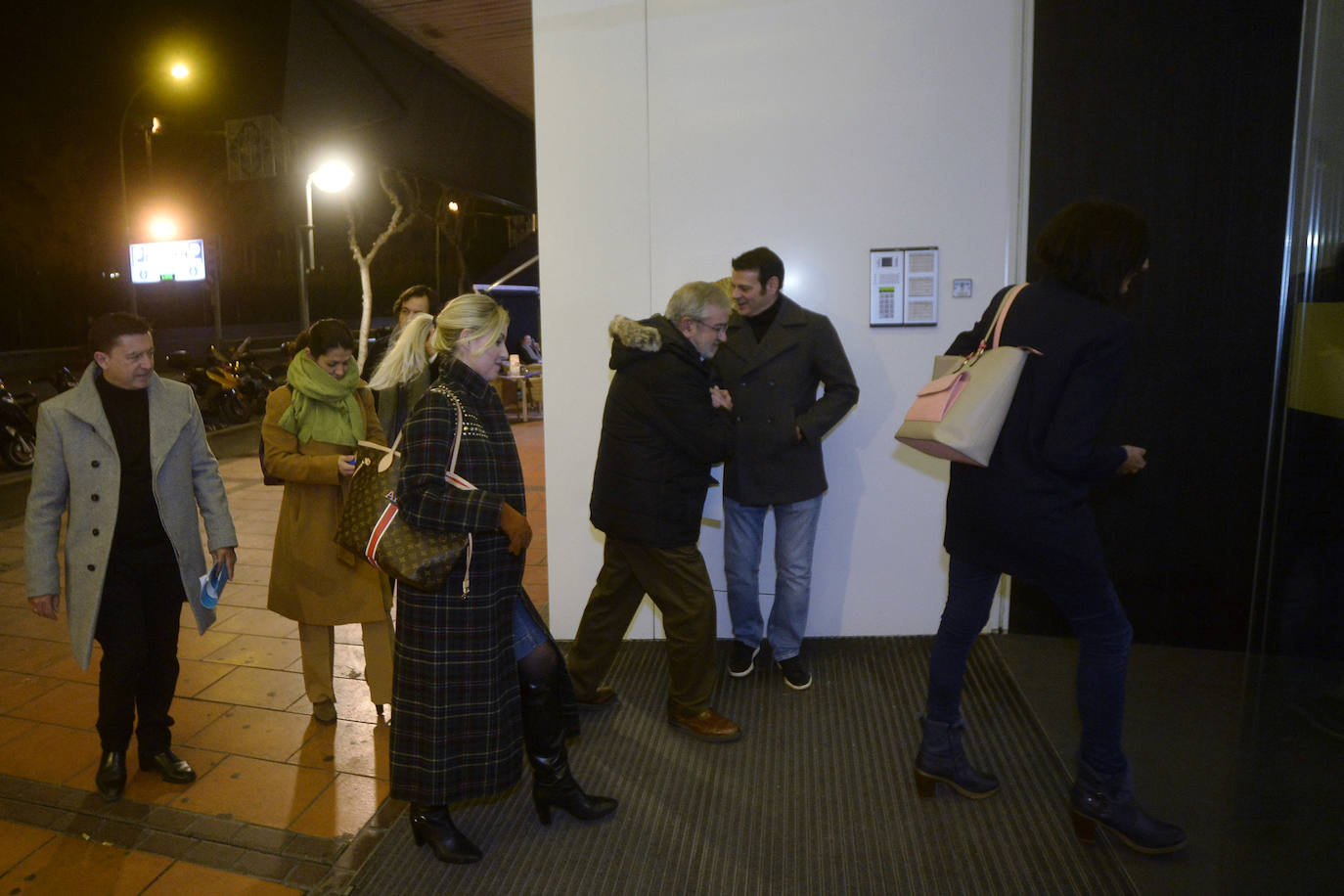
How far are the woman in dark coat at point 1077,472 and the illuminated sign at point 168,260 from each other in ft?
65.6

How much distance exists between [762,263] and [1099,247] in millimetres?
1457

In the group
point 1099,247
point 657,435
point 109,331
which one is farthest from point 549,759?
point 1099,247

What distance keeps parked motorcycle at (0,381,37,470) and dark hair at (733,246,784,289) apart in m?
8.59

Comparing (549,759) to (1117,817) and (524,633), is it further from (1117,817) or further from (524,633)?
(1117,817)

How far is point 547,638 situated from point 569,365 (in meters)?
1.75

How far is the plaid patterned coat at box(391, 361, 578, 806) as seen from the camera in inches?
92.3

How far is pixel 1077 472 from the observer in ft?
7.69

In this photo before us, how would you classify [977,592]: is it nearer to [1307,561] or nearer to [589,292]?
[1307,561]

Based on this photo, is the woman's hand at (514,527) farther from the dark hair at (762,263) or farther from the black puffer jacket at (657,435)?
the dark hair at (762,263)

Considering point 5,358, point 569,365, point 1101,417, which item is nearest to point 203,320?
point 5,358

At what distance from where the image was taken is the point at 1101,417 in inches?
93.2

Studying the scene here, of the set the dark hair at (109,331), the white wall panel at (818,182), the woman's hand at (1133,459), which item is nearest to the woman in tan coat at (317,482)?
the dark hair at (109,331)

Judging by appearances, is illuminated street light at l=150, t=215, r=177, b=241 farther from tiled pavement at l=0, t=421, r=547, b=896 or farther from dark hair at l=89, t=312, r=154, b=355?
dark hair at l=89, t=312, r=154, b=355

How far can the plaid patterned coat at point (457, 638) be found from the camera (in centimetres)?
234
